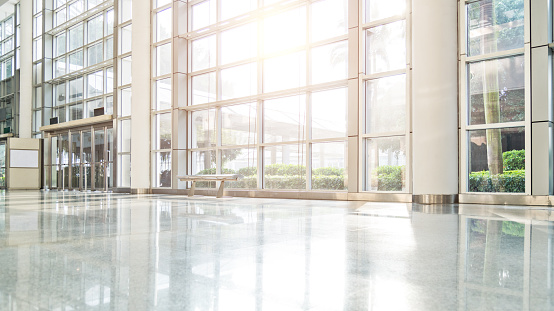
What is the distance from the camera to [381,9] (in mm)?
12156

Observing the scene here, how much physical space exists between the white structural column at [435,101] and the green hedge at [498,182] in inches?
18.9

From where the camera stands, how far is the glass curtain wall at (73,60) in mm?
22578

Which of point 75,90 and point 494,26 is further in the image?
point 75,90

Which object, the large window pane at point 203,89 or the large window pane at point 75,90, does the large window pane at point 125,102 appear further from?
the large window pane at point 203,89

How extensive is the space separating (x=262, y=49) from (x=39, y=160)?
19.5 metres

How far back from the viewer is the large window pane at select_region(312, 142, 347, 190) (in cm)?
1292

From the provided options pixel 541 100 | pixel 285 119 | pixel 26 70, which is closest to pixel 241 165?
pixel 285 119

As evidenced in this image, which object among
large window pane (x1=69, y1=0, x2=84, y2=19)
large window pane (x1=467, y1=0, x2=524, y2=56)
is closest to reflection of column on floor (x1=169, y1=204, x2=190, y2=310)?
large window pane (x1=467, y1=0, x2=524, y2=56)

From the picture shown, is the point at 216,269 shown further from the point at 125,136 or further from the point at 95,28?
the point at 95,28

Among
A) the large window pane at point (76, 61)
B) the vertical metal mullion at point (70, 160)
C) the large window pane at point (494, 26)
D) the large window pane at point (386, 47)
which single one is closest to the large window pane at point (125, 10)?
the large window pane at point (76, 61)

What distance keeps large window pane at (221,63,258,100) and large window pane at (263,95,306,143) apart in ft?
3.41

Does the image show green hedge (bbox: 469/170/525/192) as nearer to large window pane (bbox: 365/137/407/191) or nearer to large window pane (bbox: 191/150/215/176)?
large window pane (bbox: 365/137/407/191)

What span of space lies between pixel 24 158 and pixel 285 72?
20.6 meters

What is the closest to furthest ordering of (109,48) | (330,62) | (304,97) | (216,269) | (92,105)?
1. (216,269)
2. (330,62)
3. (304,97)
4. (109,48)
5. (92,105)
